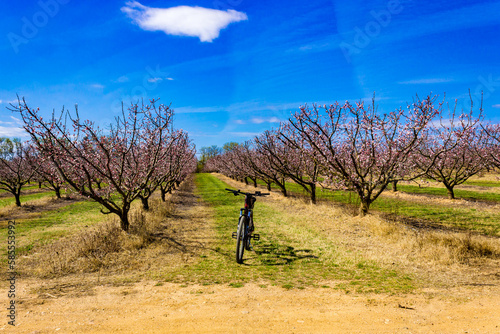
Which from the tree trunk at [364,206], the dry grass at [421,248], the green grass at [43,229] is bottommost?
the green grass at [43,229]

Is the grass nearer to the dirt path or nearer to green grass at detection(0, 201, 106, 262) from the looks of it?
green grass at detection(0, 201, 106, 262)

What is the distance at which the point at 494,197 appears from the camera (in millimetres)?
25062

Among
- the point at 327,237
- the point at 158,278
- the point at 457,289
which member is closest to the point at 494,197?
the point at 327,237

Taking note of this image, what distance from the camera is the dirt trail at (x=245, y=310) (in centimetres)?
439

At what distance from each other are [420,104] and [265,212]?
1034 cm

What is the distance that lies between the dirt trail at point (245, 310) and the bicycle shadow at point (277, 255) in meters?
1.96

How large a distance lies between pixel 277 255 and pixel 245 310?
396 centimetres

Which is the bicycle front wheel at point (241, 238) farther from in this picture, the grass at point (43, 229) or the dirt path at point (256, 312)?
the grass at point (43, 229)

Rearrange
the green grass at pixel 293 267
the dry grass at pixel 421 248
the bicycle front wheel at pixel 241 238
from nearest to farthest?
1. the green grass at pixel 293 267
2. the dry grass at pixel 421 248
3. the bicycle front wheel at pixel 241 238

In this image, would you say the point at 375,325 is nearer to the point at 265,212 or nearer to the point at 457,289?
the point at 457,289

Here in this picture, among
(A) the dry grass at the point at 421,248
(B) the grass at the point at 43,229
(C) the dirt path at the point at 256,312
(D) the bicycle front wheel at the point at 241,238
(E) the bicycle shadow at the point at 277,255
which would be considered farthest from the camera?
(B) the grass at the point at 43,229

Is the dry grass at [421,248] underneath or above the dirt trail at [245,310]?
above

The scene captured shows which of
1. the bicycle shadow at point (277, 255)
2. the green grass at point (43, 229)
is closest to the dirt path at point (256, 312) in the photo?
the bicycle shadow at point (277, 255)

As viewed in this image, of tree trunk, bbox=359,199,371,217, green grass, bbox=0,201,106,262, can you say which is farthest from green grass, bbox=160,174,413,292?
green grass, bbox=0,201,106,262
